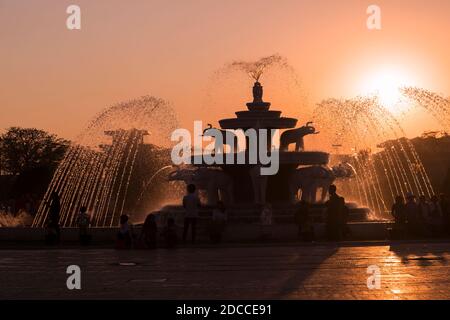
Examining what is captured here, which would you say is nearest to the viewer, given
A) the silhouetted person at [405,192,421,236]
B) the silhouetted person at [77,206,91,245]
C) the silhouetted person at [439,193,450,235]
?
the silhouetted person at [77,206,91,245]

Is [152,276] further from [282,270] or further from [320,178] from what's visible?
[320,178]

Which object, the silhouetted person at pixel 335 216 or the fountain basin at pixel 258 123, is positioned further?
the fountain basin at pixel 258 123

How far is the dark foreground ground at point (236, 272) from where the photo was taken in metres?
12.4

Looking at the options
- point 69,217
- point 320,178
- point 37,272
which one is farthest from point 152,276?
point 69,217

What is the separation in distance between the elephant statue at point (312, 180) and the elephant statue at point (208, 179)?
267 cm

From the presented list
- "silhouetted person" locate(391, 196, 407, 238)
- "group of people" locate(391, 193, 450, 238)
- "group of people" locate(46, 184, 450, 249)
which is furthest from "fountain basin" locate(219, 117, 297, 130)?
"silhouetted person" locate(391, 196, 407, 238)

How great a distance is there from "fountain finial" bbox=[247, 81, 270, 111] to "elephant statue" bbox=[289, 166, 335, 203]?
13.5ft

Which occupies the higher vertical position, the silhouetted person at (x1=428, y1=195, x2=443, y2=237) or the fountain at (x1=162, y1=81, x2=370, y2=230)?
the fountain at (x1=162, y1=81, x2=370, y2=230)

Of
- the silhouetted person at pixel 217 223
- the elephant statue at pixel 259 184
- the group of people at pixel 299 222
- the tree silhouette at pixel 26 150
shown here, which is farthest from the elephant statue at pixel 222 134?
the tree silhouette at pixel 26 150

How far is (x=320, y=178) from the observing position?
33250 mm

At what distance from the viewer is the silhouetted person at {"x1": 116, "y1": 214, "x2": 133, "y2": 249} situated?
22.6 m

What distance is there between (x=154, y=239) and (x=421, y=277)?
9738mm

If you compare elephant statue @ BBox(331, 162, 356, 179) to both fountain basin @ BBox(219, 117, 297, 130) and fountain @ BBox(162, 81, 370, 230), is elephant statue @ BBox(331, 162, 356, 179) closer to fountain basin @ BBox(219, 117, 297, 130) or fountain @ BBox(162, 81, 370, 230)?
fountain @ BBox(162, 81, 370, 230)

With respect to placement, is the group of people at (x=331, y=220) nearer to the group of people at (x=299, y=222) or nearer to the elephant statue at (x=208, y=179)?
the group of people at (x=299, y=222)
